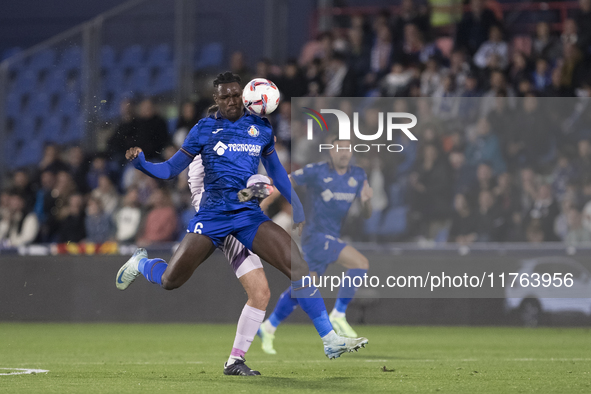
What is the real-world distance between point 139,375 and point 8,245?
9141 millimetres

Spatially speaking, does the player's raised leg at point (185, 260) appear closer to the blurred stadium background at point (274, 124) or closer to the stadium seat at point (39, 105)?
the blurred stadium background at point (274, 124)

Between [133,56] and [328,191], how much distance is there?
765 cm

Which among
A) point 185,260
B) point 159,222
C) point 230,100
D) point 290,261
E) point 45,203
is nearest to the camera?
point 290,261

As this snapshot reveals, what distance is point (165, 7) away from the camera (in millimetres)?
17234

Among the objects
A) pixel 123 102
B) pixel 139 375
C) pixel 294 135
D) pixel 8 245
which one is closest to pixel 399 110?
pixel 294 135

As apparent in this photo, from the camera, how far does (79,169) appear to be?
16328mm

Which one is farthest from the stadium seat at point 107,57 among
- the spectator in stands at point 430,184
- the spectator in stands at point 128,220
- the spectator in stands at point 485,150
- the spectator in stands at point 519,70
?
the spectator in stands at point 519,70

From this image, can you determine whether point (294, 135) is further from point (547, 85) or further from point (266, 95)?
point (266, 95)

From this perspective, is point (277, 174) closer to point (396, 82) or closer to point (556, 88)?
point (556, 88)

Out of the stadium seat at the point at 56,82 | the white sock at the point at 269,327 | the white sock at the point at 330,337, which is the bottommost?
the white sock at the point at 269,327

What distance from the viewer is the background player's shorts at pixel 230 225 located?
7.00m

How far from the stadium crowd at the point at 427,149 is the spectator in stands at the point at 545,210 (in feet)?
0.05

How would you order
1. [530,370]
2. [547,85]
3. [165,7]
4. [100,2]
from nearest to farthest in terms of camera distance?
1. [530,370]
2. [547,85]
3. [165,7]
4. [100,2]

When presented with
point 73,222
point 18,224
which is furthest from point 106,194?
point 18,224
